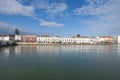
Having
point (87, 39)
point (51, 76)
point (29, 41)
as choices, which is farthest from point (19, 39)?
point (51, 76)

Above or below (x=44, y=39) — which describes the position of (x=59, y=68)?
below

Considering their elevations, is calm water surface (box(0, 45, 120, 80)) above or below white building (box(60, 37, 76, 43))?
below

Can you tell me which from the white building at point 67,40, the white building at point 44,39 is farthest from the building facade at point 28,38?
the white building at point 67,40

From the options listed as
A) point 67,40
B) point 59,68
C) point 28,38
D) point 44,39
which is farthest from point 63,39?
point 59,68

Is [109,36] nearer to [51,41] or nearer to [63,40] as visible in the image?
[63,40]

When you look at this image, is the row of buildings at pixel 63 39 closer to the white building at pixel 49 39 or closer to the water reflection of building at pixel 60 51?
the white building at pixel 49 39

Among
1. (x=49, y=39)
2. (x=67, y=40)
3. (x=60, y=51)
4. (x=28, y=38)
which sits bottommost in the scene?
(x=60, y=51)

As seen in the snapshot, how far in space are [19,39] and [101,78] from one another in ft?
245

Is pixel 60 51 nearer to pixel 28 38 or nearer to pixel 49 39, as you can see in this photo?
pixel 28 38

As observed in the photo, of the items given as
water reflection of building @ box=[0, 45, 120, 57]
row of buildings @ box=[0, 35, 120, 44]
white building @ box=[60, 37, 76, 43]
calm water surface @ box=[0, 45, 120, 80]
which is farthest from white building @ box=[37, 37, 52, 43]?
calm water surface @ box=[0, 45, 120, 80]

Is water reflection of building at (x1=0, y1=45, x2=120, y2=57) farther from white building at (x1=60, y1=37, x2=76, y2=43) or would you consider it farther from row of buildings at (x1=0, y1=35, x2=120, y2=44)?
white building at (x1=60, y1=37, x2=76, y2=43)

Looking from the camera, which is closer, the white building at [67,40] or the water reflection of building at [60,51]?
the water reflection of building at [60,51]

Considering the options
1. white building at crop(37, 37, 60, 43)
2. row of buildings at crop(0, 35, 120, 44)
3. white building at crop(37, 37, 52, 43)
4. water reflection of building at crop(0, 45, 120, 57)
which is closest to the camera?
water reflection of building at crop(0, 45, 120, 57)

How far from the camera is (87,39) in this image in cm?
8781
